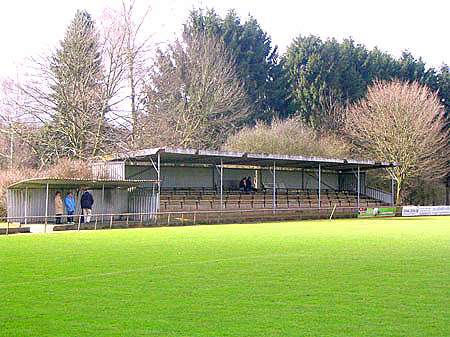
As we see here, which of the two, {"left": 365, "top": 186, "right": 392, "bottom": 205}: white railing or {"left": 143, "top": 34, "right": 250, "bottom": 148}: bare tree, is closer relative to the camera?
{"left": 143, "top": 34, "right": 250, "bottom": 148}: bare tree

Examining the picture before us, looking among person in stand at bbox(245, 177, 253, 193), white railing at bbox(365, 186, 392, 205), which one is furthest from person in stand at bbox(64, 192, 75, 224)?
white railing at bbox(365, 186, 392, 205)

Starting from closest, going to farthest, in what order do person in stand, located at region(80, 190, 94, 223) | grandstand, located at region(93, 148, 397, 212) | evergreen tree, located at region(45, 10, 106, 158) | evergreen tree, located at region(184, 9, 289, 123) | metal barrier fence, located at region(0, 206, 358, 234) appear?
1. metal barrier fence, located at region(0, 206, 358, 234)
2. person in stand, located at region(80, 190, 94, 223)
3. grandstand, located at region(93, 148, 397, 212)
4. evergreen tree, located at region(45, 10, 106, 158)
5. evergreen tree, located at region(184, 9, 289, 123)

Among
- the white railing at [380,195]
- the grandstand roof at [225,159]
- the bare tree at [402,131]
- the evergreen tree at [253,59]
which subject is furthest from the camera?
the evergreen tree at [253,59]

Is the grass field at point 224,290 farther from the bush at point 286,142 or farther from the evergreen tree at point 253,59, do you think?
the evergreen tree at point 253,59

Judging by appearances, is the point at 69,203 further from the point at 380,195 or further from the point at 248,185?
the point at 380,195

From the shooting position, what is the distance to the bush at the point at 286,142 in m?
50.4

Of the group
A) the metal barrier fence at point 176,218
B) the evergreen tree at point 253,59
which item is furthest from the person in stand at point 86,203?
the evergreen tree at point 253,59

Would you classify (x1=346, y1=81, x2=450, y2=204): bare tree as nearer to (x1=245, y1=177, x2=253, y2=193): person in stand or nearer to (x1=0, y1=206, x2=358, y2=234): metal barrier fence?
(x1=0, y1=206, x2=358, y2=234): metal barrier fence

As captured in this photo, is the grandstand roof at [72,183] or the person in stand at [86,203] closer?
the grandstand roof at [72,183]

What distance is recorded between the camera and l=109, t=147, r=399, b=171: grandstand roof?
33875mm

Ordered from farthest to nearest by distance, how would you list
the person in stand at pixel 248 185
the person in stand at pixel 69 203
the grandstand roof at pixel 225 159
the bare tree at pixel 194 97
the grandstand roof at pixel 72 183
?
the bare tree at pixel 194 97, the person in stand at pixel 248 185, the grandstand roof at pixel 225 159, the person in stand at pixel 69 203, the grandstand roof at pixel 72 183

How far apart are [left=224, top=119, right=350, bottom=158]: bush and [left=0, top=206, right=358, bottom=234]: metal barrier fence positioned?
8.79m

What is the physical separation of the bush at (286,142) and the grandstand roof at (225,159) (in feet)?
13.8

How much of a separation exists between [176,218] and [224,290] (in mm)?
23167
